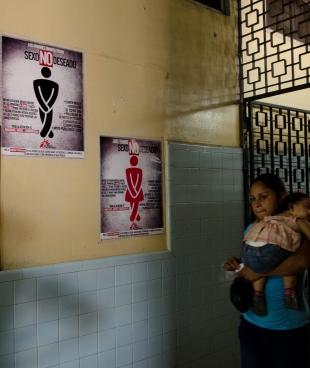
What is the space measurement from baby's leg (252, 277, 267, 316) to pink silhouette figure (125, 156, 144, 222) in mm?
938

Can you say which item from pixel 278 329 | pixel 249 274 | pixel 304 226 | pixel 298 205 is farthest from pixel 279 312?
pixel 298 205

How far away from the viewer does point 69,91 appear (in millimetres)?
2250

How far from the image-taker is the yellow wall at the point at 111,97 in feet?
6.82

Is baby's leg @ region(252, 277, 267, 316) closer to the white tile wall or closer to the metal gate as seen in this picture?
the white tile wall

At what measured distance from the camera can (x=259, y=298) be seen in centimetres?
186

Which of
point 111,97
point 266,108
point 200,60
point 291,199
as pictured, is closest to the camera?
point 291,199

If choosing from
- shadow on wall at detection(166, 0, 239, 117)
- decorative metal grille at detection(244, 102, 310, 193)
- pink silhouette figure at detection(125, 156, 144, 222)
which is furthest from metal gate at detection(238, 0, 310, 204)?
pink silhouette figure at detection(125, 156, 144, 222)

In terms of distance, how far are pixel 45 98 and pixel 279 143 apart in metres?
2.23

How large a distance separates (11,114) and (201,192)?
1.47m

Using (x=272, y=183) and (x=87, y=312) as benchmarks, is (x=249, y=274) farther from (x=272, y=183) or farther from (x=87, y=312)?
(x=87, y=312)

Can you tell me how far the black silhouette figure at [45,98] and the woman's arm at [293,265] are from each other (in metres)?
1.32

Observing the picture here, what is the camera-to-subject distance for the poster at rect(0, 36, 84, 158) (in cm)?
203

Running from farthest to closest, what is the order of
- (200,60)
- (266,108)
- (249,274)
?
(266,108), (200,60), (249,274)

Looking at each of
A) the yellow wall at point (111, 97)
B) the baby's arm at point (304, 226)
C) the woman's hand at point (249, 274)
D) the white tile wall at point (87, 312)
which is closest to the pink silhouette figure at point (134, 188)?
the yellow wall at point (111, 97)
